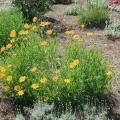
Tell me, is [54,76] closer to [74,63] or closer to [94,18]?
[74,63]

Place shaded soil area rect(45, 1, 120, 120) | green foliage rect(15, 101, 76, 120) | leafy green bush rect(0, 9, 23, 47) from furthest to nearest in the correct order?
leafy green bush rect(0, 9, 23, 47) < shaded soil area rect(45, 1, 120, 120) < green foliage rect(15, 101, 76, 120)

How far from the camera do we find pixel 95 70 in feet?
17.5

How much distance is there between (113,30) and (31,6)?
6.63 feet

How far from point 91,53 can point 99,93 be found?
530mm

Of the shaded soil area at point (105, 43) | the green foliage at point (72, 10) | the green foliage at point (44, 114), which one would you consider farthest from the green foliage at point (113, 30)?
the green foliage at point (44, 114)

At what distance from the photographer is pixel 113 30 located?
7.95 meters

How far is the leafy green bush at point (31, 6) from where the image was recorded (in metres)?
8.93

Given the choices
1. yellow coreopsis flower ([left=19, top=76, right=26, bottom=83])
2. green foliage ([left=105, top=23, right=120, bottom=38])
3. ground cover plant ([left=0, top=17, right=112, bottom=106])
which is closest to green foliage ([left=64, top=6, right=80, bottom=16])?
green foliage ([left=105, top=23, right=120, bottom=38])

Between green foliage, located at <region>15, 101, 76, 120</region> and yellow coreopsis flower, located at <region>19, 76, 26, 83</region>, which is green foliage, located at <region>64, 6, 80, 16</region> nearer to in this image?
yellow coreopsis flower, located at <region>19, 76, 26, 83</region>

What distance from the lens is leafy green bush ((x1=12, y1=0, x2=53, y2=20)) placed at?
8.93m

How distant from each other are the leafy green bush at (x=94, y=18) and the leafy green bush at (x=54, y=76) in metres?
3.08

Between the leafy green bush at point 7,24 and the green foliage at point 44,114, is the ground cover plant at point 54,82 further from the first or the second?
the leafy green bush at point 7,24

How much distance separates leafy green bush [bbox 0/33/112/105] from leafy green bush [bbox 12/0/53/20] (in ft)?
10.9

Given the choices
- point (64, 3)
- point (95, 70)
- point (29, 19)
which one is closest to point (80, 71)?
point (95, 70)
